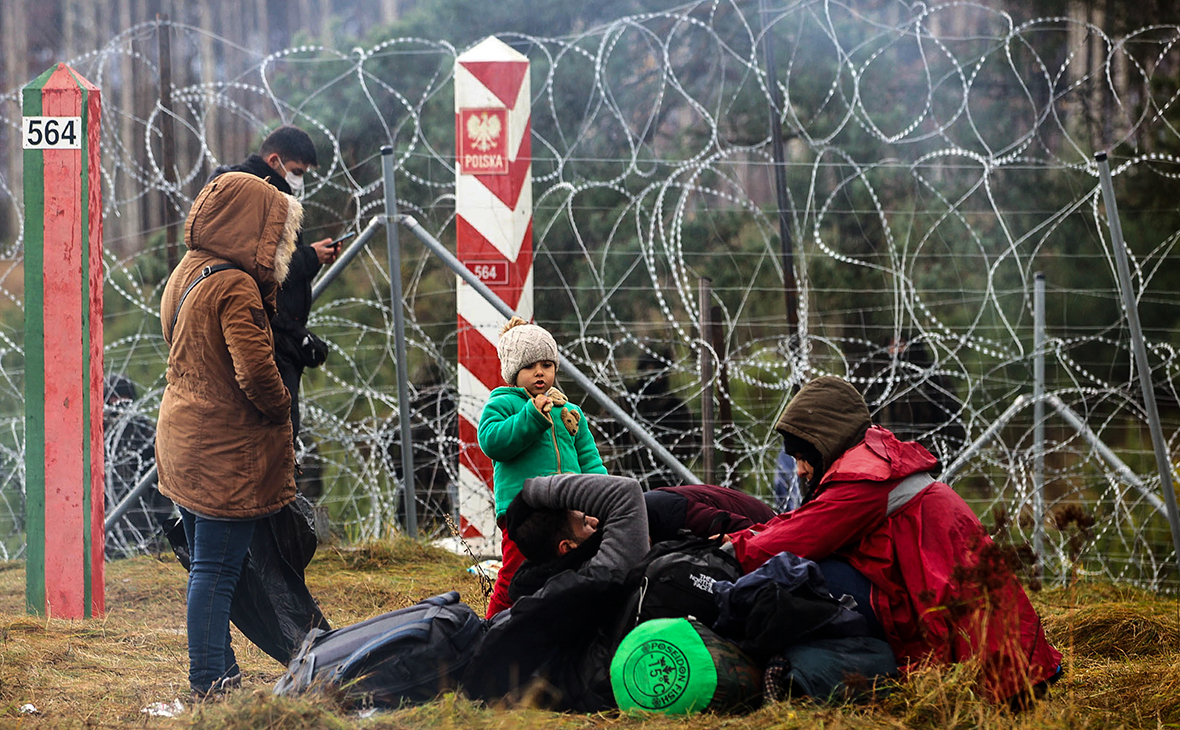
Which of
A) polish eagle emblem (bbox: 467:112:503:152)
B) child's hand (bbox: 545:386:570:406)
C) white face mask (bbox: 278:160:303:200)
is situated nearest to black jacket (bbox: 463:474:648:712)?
child's hand (bbox: 545:386:570:406)

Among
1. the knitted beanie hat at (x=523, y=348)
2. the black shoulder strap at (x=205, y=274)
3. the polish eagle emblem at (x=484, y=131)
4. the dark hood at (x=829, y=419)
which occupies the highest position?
the polish eagle emblem at (x=484, y=131)

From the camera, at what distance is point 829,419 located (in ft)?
9.59

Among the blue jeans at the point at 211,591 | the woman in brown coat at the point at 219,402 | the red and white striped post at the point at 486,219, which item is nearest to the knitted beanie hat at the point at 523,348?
the woman in brown coat at the point at 219,402

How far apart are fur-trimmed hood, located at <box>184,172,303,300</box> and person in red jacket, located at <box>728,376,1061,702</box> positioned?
5.17 feet

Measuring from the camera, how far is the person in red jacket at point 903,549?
2.59 meters

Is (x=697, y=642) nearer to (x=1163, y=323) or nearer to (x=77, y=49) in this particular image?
(x=1163, y=323)

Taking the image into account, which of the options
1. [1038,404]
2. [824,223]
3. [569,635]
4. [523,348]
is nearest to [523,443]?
[523,348]

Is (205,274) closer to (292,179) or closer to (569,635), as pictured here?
(292,179)

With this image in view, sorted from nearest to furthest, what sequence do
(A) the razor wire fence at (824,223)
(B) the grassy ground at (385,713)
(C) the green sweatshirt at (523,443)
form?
(B) the grassy ground at (385,713) → (C) the green sweatshirt at (523,443) → (A) the razor wire fence at (824,223)

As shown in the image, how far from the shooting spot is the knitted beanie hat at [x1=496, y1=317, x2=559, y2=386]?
3.42 m

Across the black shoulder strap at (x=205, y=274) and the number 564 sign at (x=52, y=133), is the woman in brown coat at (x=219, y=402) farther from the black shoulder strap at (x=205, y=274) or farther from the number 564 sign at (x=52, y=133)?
the number 564 sign at (x=52, y=133)

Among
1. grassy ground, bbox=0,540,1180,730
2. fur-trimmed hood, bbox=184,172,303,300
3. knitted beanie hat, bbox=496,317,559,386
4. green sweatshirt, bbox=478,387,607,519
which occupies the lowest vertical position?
grassy ground, bbox=0,540,1180,730

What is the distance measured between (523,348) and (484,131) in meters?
2.12

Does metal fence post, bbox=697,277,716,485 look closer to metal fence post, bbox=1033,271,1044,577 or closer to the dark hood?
metal fence post, bbox=1033,271,1044,577
